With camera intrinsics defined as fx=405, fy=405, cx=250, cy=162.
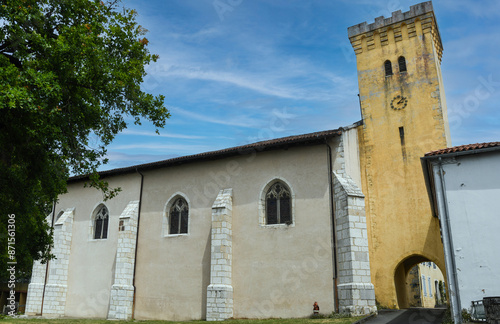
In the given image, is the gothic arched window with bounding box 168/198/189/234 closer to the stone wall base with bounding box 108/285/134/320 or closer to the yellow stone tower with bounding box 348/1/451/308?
the stone wall base with bounding box 108/285/134/320

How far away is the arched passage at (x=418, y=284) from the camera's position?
18.5 metres

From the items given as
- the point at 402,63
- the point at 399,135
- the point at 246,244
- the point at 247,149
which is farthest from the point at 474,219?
the point at 402,63

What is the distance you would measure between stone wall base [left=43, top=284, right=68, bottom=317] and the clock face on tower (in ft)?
60.5

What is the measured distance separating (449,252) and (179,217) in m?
11.4

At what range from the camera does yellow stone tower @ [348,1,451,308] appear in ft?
54.2

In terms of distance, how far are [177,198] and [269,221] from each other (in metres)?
4.92

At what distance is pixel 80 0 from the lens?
434 inches

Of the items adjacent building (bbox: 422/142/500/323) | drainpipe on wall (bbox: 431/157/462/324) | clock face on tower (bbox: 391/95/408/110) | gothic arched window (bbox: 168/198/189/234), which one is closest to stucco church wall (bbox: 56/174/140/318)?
gothic arched window (bbox: 168/198/189/234)

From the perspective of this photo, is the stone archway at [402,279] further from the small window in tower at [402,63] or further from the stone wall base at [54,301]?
the stone wall base at [54,301]

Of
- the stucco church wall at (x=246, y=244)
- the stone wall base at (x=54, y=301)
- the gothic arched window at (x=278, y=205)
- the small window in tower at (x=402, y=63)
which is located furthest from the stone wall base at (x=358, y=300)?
the stone wall base at (x=54, y=301)

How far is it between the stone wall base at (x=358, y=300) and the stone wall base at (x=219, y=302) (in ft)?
14.3

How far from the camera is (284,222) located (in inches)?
642

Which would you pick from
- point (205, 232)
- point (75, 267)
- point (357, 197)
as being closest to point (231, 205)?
point (205, 232)

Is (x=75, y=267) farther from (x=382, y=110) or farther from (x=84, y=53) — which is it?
(x=382, y=110)
